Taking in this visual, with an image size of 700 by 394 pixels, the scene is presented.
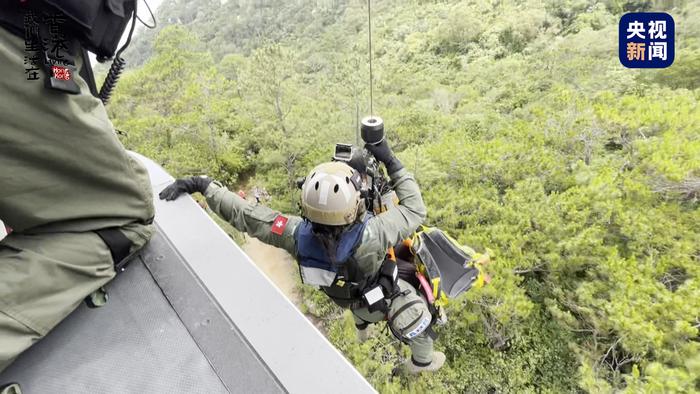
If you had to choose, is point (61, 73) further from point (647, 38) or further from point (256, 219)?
point (647, 38)

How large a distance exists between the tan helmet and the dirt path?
24.0ft

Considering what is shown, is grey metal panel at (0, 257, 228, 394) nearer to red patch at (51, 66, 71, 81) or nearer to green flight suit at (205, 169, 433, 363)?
red patch at (51, 66, 71, 81)

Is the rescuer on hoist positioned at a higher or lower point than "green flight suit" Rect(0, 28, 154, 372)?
lower

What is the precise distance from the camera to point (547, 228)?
19.4 feet

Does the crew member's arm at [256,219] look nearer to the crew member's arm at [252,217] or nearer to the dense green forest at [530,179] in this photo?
the crew member's arm at [252,217]

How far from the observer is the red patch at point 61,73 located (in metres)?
1.07

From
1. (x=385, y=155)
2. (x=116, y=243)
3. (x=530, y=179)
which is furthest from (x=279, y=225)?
(x=530, y=179)

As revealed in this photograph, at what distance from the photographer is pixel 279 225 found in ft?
8.53

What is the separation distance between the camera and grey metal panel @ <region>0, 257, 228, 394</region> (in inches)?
43.3

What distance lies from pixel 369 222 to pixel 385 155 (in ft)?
2.18

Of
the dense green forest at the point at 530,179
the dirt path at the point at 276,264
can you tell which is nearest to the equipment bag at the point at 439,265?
the dense green forest at the point at 530,179

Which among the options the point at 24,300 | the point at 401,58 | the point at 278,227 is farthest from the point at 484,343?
the point at 401,58

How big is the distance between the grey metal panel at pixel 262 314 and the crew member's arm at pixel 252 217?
92cm

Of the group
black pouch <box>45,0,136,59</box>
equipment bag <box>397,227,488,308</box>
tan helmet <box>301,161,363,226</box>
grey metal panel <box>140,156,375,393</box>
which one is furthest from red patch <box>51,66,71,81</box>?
equipment bag <box>397,227,488,308</box>
